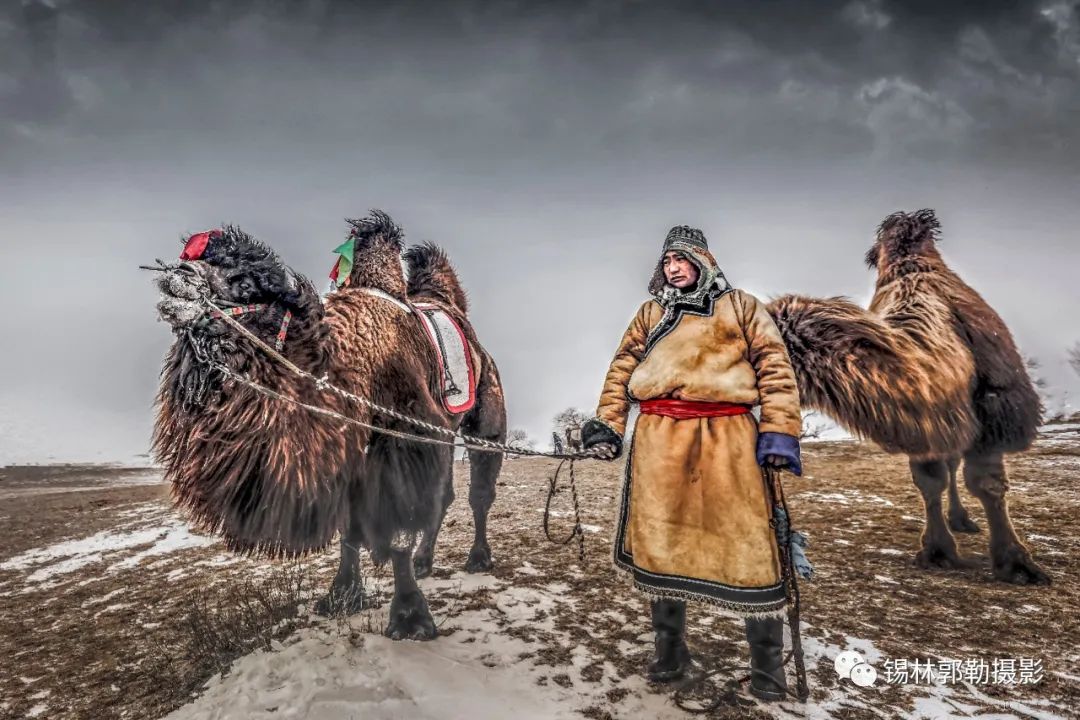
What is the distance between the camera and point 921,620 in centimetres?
296

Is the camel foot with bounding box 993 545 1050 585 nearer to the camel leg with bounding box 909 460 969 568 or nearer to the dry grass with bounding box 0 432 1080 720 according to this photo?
the dry grass with bounding box 0 432 1080 720

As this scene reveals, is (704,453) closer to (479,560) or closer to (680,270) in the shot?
(680,270)

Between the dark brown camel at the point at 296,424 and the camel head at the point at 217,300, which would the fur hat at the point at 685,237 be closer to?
the dark brown camel at the point at 296,424

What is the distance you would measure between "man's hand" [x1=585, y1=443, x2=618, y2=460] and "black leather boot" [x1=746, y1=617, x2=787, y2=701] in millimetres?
968

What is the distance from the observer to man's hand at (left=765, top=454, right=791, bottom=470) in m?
2.06

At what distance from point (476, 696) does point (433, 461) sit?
1.24 m

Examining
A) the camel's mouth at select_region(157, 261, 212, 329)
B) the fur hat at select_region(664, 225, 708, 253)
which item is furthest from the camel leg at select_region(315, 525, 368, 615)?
the fur hat at select_region(664, 225, 708, 253)

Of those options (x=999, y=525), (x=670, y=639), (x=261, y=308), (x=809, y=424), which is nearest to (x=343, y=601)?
(x=261, y=308)

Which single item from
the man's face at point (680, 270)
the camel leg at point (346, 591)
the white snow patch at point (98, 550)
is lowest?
the white snow patch at point (98, 550)

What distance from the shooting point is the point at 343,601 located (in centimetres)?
310

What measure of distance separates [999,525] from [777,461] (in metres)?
2.91

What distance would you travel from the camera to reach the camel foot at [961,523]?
16.6 ft

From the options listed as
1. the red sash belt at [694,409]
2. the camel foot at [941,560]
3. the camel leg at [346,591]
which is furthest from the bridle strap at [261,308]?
the camel foot at [941,560]

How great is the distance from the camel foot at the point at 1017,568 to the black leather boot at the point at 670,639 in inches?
113
